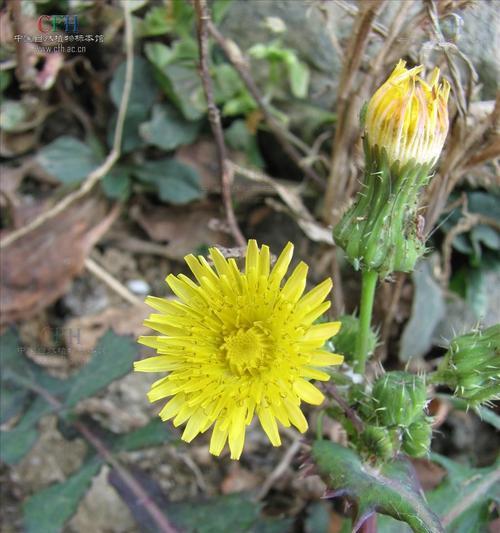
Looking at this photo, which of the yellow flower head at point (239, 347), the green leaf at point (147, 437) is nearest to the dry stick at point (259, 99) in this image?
the yellow flower head at point (239, 347)

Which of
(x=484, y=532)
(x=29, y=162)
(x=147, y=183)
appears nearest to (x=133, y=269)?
(x=147, y=183)

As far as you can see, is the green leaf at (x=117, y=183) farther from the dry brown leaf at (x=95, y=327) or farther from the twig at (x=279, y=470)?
the twig at (x=279, y=470)

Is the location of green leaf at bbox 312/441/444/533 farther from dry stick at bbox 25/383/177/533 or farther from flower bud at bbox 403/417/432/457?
dry stick at bbox 25/383/177/533

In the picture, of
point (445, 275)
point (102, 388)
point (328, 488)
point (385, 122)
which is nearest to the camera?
point (385, 122)

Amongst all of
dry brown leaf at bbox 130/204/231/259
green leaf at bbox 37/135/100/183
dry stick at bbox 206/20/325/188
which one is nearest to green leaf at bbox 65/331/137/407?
dry brown leaf at bbox 130/204/231/259

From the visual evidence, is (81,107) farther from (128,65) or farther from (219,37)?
(219,37)

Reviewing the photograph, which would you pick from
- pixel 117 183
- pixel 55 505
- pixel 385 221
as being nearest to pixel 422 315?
pixel 385 221
